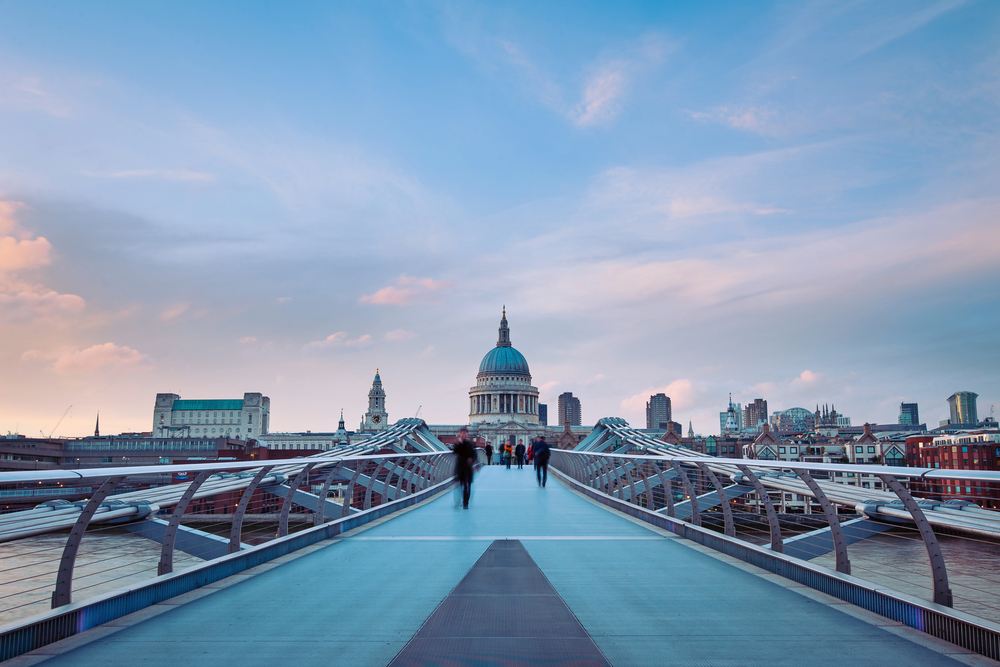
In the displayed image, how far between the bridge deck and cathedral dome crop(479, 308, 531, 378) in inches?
5924

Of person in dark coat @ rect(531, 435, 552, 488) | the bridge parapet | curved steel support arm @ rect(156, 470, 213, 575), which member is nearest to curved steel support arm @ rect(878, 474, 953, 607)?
the bridge parapet

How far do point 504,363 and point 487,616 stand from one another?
6084 inches

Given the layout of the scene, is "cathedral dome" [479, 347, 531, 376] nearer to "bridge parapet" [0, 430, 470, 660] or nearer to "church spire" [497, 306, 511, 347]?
"church spire" [497, 306, 511, 347]

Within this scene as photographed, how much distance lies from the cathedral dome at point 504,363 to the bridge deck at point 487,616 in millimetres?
150479

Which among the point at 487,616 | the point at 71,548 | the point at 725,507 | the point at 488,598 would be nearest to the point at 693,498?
the point at 725,507

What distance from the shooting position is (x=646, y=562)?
7.26 meters

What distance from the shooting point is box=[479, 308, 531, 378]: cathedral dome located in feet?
521

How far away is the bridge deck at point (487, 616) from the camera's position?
13.7 feet

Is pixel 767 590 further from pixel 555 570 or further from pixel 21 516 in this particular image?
pixel 21 516

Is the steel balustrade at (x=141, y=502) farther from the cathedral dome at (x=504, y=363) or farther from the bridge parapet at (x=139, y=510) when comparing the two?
the cathedral dome at (x=504, y=363)

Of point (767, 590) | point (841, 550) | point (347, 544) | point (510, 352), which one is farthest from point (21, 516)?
point (510, 352)

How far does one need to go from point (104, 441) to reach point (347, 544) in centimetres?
13426

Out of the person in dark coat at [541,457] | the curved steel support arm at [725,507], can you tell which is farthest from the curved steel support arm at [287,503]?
the person in dark coat at [541,457]

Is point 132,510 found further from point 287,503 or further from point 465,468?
point 465,468
